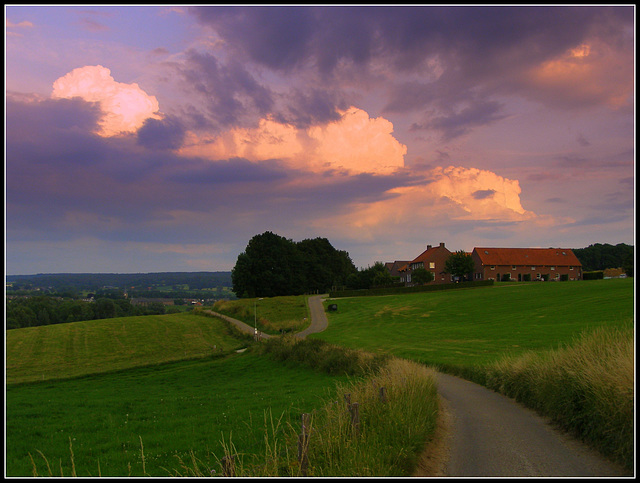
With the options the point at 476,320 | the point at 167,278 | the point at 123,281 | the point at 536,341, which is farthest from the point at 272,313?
the point at 167,278

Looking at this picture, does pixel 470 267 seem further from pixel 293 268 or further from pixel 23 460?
pixel 23 460

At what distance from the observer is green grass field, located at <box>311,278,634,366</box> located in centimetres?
A: 3466

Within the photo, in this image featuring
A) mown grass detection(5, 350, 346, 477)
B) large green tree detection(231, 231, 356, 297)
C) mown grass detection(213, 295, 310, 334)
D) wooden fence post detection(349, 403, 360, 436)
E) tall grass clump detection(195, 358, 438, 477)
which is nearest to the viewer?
tall grass clump detection(195, 358, 438, 477)

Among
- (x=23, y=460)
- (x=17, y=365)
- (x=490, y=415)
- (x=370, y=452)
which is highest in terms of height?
(x=370, y=452)

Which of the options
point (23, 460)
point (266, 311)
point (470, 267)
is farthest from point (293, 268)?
point (23, 460)

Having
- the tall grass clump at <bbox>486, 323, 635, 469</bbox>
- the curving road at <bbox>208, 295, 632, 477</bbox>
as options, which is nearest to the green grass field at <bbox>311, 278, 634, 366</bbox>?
the tall grass clump at <bbox>486, 323, 635, 469</bbox>

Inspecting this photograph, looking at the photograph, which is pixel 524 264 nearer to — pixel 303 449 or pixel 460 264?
pixel 460 264

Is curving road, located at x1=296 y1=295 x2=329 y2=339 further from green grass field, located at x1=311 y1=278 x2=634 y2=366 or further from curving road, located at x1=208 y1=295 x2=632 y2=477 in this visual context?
curving road, located at x1=208 y1=295 x2=632 y2=477

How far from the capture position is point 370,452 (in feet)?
28.1

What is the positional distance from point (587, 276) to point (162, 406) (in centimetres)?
10109

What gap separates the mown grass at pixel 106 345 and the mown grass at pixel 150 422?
11.2m

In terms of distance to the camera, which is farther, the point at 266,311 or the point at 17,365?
the point at 266,311

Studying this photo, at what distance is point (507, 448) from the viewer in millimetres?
10344

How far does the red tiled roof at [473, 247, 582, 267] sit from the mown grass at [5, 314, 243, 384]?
64.8m
